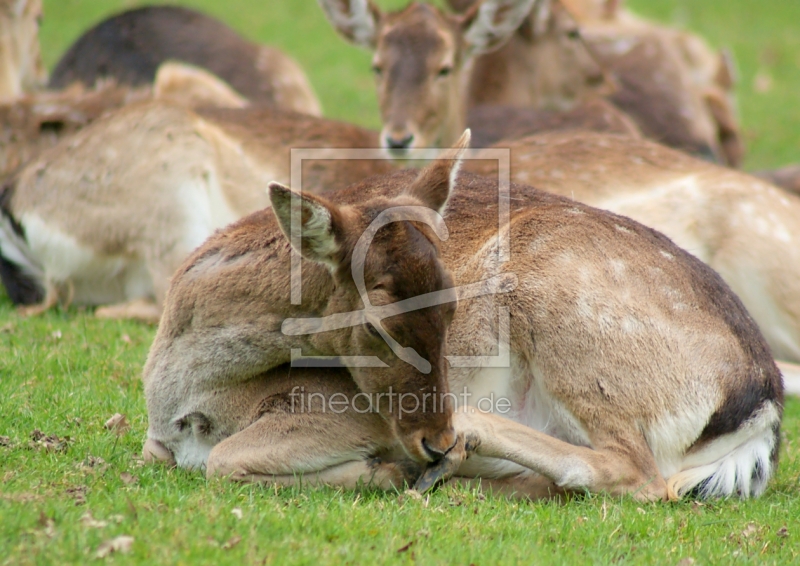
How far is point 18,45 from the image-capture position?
39.0ft

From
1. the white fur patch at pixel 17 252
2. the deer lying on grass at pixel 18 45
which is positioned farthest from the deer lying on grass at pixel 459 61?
the deer lying on grass at pixel 18 45

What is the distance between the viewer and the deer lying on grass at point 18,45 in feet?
38.1

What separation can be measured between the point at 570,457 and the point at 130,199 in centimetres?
470

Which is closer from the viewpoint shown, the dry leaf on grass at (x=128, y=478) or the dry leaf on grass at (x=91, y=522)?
the dry leaf on grass at (x=91, y=522)

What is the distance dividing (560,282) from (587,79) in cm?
813

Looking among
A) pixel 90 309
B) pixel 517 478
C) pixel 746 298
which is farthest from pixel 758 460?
pixel 90 309

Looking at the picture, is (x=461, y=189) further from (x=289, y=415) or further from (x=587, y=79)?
(x=587, y=79)

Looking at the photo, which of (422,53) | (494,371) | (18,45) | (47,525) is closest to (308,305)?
(494,371)

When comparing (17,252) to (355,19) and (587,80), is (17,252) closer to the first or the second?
(355,19)

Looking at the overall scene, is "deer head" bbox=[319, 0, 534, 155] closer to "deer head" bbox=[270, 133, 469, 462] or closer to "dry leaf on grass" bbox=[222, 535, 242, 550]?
"deer head" bbox=[270, 133, 469, 462]

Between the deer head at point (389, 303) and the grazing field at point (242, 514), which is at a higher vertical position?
the deer head at point (389, 303)

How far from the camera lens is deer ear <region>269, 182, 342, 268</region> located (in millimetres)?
4430

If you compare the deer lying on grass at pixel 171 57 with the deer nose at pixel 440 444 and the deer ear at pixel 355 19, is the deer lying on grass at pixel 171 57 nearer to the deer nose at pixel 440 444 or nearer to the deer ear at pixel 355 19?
the deer ear at pixel 355 19

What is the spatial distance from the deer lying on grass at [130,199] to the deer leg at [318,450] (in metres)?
3.52
